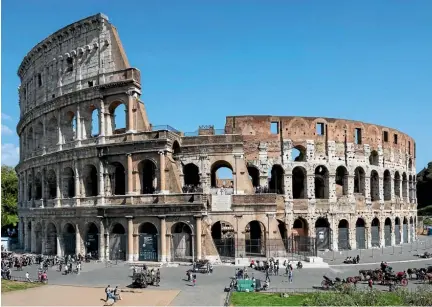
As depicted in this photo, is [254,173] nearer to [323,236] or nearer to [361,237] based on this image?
[323,236]

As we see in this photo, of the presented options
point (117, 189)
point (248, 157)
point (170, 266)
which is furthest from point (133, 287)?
point (248, 157)

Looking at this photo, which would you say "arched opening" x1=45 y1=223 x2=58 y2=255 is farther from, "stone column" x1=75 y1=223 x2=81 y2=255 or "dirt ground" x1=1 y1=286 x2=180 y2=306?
"dirt ground" x1=1 y1=286 x2=180 y2=306

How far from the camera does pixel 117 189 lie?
36.7 m

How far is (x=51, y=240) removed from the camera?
3862 cm

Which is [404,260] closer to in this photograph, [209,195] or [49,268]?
[209,195]

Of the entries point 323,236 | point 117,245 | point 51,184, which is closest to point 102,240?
point 117,245

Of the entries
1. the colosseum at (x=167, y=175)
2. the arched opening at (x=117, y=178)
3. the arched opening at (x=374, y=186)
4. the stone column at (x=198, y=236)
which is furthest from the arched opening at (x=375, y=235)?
the arched opening at (x=117, y=178)

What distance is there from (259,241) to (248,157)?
25.3ft

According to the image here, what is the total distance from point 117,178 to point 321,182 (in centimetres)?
1936

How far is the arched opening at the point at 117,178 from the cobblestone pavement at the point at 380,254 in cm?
1711

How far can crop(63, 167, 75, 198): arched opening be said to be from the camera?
123 ft

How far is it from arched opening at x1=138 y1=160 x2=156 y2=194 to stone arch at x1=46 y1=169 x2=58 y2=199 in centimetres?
875

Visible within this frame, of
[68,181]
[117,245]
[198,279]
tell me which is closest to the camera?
[198,279]

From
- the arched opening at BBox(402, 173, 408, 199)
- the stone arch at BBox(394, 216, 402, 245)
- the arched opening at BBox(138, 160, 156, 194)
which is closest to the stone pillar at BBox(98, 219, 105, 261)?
the arched opening at BBox(138, 160, 156, 194)
